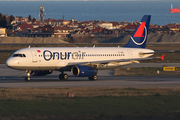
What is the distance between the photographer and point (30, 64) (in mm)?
39500

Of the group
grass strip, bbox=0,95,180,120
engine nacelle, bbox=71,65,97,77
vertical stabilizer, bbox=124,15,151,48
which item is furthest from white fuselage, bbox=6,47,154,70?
grass strip, bbox=0,95,180,120

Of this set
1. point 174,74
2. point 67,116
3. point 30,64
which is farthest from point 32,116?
point 174,74

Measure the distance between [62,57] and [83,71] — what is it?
3.79m

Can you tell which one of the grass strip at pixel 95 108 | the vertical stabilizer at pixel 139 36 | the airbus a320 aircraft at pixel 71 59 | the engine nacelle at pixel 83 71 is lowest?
the grass strip at pixel 95 108

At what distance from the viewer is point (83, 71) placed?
1542 inches

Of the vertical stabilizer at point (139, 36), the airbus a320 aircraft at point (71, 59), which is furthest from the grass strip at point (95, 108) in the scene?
the vertical stabilizer at point (139, 36)

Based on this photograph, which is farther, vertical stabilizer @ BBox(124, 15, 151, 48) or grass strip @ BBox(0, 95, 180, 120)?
vertical stabilizer @ BBox(124, 15, 151, 48)

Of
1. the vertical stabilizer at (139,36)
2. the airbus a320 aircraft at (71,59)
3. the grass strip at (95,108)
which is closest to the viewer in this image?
the grass strip at (95,108)

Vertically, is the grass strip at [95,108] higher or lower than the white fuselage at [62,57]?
lower

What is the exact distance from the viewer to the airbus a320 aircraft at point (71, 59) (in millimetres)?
39344

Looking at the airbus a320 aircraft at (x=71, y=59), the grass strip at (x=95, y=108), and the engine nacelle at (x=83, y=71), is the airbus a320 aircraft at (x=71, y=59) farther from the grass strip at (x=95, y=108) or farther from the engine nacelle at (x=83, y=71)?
the grass strip at (x=95, y=108)

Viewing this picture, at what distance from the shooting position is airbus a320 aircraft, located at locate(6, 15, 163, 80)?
39.3 meters

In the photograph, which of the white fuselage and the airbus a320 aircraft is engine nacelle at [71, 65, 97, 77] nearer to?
the airbus a320 aircraft

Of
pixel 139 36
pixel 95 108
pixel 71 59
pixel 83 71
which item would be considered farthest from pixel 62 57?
pixel 95 108
